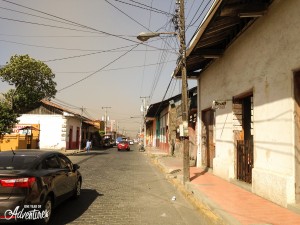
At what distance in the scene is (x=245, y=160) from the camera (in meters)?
11.6

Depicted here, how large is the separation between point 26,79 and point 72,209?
146 feet

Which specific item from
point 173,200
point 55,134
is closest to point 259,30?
point 173,200

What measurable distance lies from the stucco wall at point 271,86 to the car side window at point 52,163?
535 cm

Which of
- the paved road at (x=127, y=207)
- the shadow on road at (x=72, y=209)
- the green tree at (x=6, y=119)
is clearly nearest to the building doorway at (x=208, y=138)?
the paved road at (x=127, y=207)

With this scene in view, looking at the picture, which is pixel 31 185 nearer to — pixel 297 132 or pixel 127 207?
pixel 127 207

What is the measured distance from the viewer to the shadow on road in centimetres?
734

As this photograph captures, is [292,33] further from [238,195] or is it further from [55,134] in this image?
[55,134]

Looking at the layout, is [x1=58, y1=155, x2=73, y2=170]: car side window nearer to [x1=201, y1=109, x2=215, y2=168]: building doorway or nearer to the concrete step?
the concrete step

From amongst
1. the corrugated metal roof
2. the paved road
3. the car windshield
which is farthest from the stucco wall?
the car windshield

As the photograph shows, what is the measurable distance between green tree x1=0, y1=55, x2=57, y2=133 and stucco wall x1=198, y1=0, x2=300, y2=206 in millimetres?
37291

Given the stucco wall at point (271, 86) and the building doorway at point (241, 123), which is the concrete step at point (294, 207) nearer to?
the stucco wall at point (271, 86)

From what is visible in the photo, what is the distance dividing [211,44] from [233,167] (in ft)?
15.5

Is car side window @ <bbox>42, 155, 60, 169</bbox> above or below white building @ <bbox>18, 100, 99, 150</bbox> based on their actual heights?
below

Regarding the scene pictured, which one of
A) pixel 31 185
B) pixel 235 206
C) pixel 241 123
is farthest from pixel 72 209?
pixel 241 123
